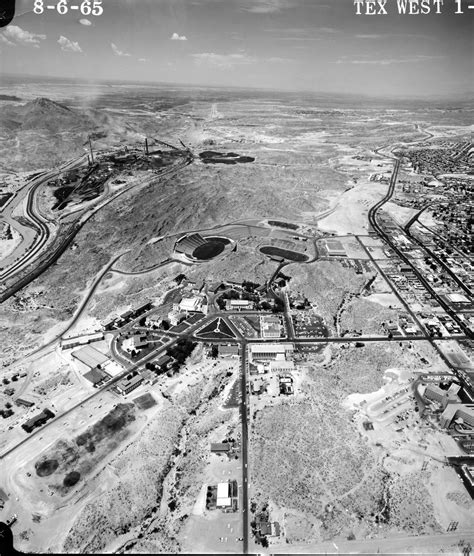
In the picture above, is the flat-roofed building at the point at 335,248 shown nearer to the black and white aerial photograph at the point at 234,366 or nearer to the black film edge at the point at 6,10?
the black and white aerial photograph at the point at 234,366

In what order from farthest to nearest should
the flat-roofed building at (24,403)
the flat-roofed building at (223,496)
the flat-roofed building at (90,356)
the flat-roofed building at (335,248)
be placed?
1. the flat-roofed building at (335,248)
2. the flat-roofed building at (90,356)
3. the flat-roofed building at (24,403)
4. the flat-roofed building at (223,496)

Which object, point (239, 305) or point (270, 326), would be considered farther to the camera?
point (239, 305)

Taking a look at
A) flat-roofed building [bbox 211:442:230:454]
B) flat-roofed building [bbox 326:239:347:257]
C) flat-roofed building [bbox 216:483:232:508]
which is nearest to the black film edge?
flat-roofed building [bbox 211:442:230:454]

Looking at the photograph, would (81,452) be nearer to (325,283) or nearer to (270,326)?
(270,326)

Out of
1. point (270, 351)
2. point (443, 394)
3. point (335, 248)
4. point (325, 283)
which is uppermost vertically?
point (335, 248)

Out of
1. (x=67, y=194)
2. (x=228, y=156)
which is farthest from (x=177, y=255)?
(x=228, y=156)

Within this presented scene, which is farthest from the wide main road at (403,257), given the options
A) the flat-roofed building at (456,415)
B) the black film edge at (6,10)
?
the black film edge at (6,10)

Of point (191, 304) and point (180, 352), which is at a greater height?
point (191, 304)

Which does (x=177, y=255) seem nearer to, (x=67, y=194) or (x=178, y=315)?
(x=178, y=315)

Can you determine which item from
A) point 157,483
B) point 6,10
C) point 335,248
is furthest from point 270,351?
point 6,10

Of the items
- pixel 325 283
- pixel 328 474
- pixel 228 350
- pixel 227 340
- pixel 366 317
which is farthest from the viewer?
pixel 325 283

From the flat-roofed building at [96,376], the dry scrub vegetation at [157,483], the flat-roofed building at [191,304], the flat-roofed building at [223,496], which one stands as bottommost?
the dry scrub vegetation at [157,483]
